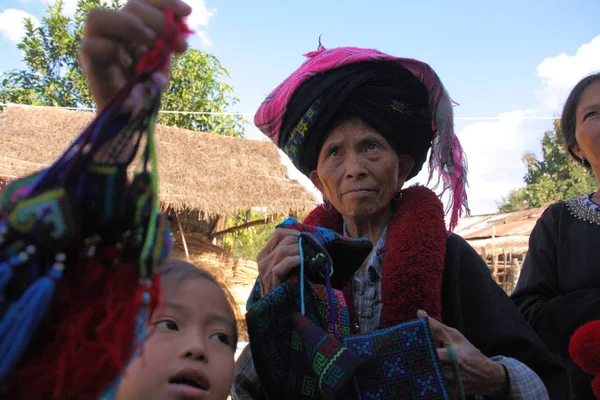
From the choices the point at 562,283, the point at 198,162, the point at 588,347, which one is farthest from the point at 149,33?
the point at 198,162

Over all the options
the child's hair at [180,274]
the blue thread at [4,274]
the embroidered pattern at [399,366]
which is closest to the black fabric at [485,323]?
the child's hair at [180,274]

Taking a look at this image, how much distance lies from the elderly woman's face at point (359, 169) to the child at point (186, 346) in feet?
1.88

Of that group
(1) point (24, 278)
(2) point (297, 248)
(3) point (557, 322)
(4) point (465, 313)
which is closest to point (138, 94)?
(1) point (24, 278)

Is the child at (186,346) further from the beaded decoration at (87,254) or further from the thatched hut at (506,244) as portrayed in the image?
the thatched hut at (506,244)

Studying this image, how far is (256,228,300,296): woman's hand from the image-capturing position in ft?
4.76

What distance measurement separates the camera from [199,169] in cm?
1002

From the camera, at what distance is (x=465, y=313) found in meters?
1.71

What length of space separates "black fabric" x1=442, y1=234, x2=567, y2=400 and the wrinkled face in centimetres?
78

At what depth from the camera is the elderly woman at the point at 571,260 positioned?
1.94 metres

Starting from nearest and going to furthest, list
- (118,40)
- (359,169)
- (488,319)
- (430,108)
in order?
1. (118,40)
2. (488,319)
3. (359,169)
4. (430,108)

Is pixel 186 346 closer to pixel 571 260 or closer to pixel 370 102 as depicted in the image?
pixel 370 102

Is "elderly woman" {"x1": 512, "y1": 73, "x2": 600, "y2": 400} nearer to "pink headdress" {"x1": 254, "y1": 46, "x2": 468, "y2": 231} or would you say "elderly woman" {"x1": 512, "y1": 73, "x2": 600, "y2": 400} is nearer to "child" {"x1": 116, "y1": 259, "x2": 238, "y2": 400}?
"pink headdress" {"x1": 254, "y1": 46, "x2": 468, "y2": 231}

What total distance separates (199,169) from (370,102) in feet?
27.8

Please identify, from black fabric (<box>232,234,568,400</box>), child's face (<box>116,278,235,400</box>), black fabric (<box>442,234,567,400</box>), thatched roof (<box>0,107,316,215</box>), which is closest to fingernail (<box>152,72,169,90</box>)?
child's face (<box>116,278,235,400</box>)
